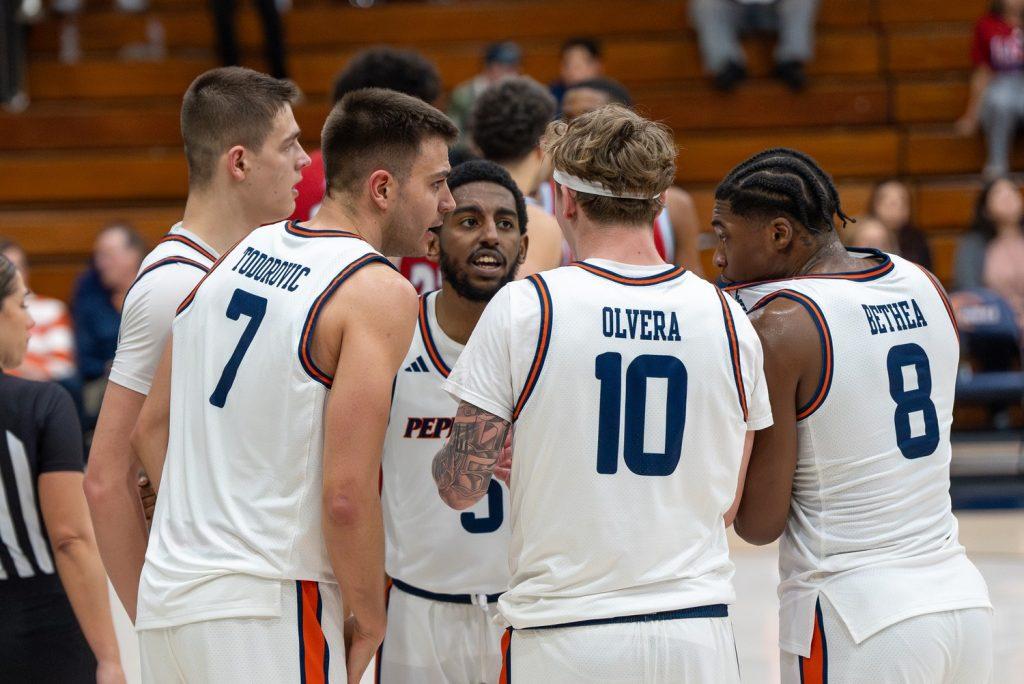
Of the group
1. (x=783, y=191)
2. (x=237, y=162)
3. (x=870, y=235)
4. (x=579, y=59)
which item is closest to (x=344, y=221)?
(x=237, y=162)

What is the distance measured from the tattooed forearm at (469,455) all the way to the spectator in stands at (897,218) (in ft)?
23.3

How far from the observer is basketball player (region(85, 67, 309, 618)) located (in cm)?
279

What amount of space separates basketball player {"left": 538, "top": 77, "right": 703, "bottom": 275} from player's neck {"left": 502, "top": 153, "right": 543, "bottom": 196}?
167 mm

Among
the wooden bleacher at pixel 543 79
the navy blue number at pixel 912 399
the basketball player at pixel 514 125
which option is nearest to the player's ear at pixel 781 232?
the navy blue number at pixel 912 399

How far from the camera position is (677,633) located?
2.39 meters

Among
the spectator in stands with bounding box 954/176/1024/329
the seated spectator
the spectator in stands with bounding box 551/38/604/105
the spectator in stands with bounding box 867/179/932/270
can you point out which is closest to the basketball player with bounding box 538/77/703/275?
the seated spectator

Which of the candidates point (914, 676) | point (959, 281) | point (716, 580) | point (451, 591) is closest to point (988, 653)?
point (914, 676)

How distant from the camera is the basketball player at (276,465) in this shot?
243 cm

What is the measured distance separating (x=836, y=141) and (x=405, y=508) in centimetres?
834

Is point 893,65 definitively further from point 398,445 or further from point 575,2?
point 398,445

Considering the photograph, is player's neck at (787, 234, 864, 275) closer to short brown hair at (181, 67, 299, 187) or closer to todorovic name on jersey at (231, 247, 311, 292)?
todorovic name on jersey at (231, 247, 311, 292)

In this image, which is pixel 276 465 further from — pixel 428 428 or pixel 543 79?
pixel 543 79

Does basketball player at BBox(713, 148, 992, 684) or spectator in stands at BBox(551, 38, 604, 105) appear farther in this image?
spectator in stands at BBox(551, 38, 604, 105)

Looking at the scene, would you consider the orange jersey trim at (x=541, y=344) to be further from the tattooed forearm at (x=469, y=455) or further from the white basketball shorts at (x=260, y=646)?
the white basketball shorts at (x=260, y=646)
